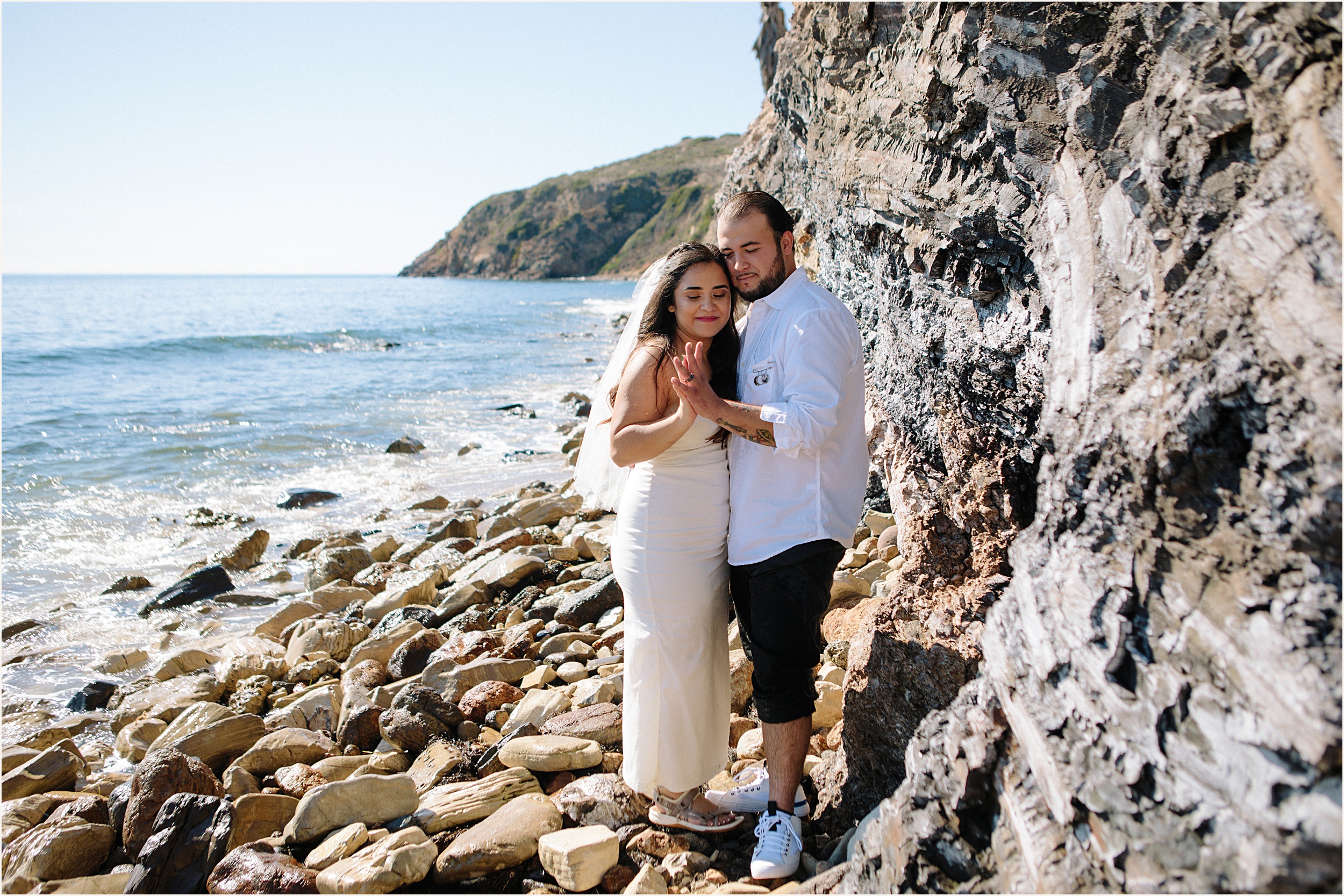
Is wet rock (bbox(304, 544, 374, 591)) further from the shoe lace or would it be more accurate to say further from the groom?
the shoe lace

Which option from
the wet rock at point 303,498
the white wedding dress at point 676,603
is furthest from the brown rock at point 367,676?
the wet rock at point 303,498

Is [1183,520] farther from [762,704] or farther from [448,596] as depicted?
[448,596]

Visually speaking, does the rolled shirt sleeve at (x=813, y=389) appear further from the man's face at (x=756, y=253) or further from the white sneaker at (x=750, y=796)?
the white sneaker at (x=750, y=796)

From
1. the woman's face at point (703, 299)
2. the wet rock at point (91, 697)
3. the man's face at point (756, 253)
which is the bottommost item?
the wet rock at point (91, 697)

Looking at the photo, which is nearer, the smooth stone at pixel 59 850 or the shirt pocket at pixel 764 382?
the shirt pocket at pixel 764 382

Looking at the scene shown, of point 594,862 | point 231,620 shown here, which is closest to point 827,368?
point 594,862

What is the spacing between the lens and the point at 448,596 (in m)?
7.14

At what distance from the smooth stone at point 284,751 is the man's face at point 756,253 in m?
3.71

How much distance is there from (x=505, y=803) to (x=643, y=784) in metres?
0.72

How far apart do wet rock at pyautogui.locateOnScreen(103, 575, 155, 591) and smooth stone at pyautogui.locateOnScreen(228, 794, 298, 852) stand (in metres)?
5.68

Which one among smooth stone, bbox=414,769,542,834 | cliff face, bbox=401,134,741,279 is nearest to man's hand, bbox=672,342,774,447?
smooth stone, bbox=414,769,542,834

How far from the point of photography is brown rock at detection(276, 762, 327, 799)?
14.1 ft

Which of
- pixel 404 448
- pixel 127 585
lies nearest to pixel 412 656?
pixel 127 585

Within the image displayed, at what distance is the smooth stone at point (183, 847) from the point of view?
359 cm
